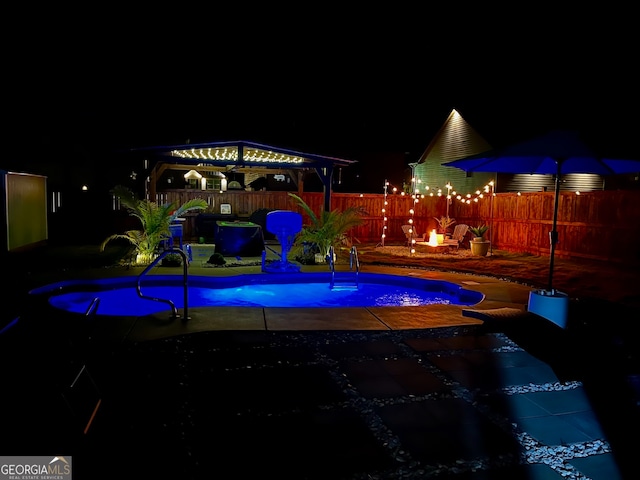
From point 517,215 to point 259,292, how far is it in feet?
30.8

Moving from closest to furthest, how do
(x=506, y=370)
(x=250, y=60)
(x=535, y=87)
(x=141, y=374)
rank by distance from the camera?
(x=141, y=374) < (x=506, y=370) < (x=535, y=87) < (x=250, y=60)

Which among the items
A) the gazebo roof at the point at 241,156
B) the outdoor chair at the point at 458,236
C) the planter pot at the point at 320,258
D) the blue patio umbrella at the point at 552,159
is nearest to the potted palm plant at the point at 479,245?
the outdoor chair at the point at 458,236

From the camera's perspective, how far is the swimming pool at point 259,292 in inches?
302

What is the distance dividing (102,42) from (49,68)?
412cm

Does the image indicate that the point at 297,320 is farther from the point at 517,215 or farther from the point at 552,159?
the point at 517,215

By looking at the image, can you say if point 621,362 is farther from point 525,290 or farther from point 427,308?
point 525,290

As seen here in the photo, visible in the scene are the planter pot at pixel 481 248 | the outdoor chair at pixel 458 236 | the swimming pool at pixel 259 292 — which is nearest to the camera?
the swimming pool at pixel 259 292

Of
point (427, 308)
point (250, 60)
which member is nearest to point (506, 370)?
point (427, 308)

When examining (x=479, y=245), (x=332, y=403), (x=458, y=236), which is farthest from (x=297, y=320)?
(x=458, y=236)

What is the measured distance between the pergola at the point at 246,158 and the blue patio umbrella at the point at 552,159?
7.69 meters

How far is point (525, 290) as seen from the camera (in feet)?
25.4

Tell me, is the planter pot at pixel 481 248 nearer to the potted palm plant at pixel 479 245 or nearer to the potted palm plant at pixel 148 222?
the potted palm plant at pixel 479 245

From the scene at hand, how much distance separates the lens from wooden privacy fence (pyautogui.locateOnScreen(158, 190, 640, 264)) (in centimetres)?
1141

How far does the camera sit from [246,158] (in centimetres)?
1549
